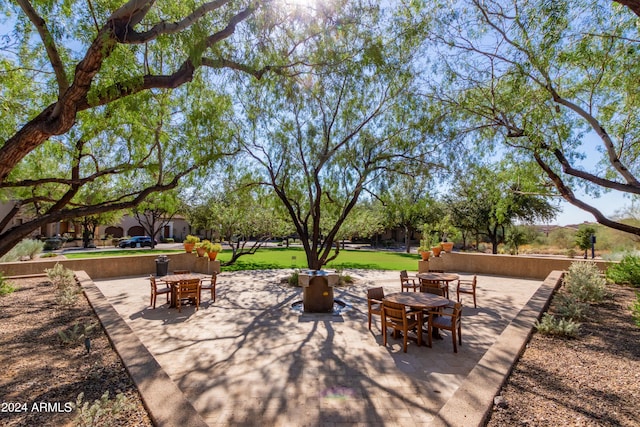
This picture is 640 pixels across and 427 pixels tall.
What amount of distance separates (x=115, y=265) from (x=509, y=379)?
13.9 meters

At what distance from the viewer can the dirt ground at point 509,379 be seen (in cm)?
292

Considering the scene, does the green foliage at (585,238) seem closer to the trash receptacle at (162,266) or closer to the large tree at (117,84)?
the large tree at (117,84)

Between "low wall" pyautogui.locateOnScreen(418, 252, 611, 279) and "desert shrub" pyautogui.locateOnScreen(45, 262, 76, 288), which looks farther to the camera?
"low wall" pyautogui.locateOnScreen(418, 252, 611, 279)

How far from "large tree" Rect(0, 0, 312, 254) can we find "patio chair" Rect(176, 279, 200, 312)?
2.27 m

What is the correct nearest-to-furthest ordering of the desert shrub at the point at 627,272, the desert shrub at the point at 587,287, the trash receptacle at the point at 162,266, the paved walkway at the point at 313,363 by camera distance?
the paved walkway at the point at 313,363
the desert shrub at the point at 587,287
the desert shrub at the point at 627,272
the trash receptacle at the point at 162,266

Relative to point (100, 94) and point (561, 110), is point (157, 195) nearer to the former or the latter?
point (100, 94)

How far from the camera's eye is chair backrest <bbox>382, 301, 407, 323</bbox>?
201 inches

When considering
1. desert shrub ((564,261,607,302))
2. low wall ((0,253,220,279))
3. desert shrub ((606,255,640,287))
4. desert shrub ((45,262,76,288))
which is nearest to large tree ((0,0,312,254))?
desert shrub ((45,262,76,288))

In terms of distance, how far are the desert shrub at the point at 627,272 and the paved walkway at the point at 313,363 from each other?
3.87 metres

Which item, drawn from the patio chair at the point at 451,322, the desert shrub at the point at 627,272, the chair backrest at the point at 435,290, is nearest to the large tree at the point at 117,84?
the patio chair at the point at 451,322

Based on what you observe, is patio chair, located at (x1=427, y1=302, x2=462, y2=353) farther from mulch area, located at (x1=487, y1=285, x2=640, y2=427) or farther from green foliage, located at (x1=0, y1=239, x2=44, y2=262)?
green foliage, located at (x1=0, y1=239, x2=44, y2=262)

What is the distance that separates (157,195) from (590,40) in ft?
34.5

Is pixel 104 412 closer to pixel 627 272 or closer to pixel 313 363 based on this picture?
pixel 313 363

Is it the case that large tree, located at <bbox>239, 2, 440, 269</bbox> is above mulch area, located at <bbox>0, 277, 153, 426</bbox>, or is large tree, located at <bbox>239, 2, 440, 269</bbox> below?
above
